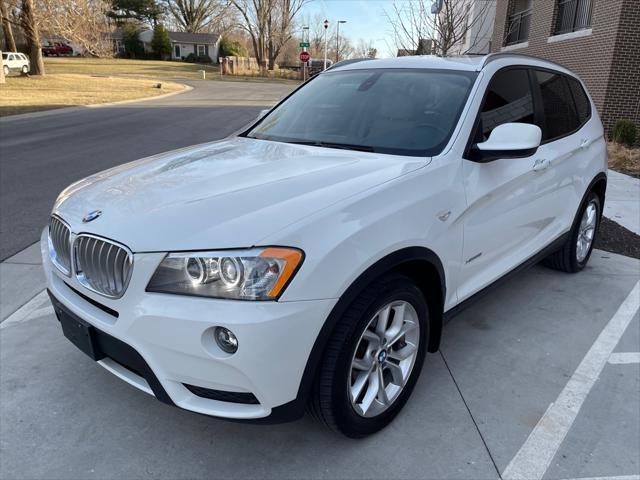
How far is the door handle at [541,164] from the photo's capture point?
11.4 feet

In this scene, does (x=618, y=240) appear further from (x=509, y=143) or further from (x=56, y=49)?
(x=56, y=49)

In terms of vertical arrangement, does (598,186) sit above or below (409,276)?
below

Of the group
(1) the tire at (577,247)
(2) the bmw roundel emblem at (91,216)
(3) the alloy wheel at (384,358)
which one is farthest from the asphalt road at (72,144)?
(1) the tire at (577,247)

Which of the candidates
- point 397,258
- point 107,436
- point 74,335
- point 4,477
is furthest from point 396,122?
point 4,477

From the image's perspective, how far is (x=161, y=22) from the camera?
252 feet

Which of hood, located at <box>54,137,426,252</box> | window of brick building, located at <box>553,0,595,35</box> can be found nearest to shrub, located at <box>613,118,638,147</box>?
window of brick building, located at <box>553,0,595,35</box>

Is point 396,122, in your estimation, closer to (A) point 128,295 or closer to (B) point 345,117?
(B) point 345,117

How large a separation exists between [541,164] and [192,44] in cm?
7856

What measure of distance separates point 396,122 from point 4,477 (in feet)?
8.84

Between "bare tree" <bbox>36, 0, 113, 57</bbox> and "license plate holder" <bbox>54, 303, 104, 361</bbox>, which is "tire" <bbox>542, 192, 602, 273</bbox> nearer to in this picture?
"license plate holder" <bbox>54, 303, 104, 361</bbox>

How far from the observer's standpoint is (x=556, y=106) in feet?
13.4

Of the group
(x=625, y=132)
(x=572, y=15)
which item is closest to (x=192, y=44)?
(x=572, y=15)

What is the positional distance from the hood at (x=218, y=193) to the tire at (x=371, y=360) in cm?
48

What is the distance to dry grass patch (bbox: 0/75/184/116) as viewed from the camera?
20403mm
